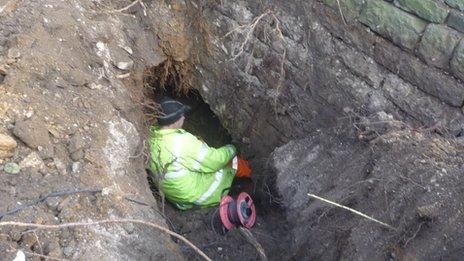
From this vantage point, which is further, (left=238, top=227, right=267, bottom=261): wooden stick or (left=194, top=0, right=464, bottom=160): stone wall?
(left=238, top=227, right=267, bottom=261): wooden stick

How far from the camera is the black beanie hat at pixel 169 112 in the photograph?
4.37 metres


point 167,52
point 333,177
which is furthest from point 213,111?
point 333,177

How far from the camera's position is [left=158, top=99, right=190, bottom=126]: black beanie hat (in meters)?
4.37

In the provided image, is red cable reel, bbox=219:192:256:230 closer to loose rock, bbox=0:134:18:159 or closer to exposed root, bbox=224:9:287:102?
exposed root, bbox=224:9:287:102

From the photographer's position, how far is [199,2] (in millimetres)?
4828

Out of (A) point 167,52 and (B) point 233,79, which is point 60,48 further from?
(B) point 233,79

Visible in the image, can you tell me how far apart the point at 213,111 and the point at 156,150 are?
1.05m

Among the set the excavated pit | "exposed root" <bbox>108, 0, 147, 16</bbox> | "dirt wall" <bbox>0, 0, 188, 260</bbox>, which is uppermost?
"exposed root" <bbox>108, 0, 147, 16</bbox>

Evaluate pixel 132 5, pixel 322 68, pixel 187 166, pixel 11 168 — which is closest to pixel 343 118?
pixel 322 68

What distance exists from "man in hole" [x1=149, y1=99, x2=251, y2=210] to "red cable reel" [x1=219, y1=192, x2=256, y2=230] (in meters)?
0.39

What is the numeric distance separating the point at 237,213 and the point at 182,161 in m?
0.62

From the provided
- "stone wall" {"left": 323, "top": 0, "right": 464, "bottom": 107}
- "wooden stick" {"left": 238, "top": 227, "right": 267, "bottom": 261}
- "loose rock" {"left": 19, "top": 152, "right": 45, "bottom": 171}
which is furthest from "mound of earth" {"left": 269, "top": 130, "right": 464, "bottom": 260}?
"loose rock" {"left": 19, "top": 152, "right": 45, "bottom": 171}

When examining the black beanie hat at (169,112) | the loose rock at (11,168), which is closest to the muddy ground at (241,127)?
the loose rock at (11,168)

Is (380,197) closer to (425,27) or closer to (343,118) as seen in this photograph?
(343,118)
